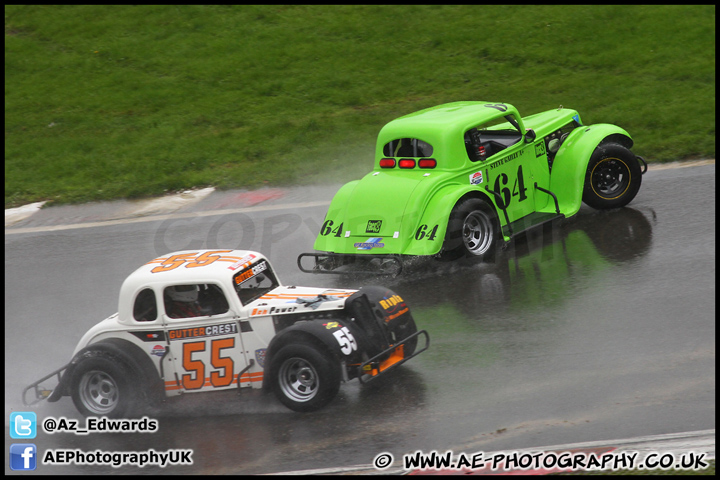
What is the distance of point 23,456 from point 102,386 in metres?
0.97

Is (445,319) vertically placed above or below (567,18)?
below

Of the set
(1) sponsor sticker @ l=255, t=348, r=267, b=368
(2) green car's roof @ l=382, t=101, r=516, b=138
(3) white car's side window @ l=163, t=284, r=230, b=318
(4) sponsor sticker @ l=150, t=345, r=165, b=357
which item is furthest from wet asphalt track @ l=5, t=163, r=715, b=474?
(2) green car's roof @ l=382, t=101, r=516, b=138

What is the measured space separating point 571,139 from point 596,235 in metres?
1.57

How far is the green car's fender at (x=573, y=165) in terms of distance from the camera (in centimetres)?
1155

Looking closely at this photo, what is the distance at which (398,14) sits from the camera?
892 inches

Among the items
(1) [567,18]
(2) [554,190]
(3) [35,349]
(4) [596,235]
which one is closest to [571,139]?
(2) [554,190]

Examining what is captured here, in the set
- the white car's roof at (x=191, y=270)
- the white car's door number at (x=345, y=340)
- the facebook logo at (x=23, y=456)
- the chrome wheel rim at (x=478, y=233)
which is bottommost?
the facebook logo at (x=23, y=456)

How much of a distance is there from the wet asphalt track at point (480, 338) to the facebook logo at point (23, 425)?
0.15 metres

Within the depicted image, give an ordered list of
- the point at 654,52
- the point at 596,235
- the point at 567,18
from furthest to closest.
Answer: the point at 567,18 → the point at 654,52 → the point at 596,235

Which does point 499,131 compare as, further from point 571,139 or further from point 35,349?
point 35,349

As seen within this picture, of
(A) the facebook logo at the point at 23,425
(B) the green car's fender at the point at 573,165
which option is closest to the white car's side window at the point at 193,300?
(A) the facebook logo at the point at 23,425

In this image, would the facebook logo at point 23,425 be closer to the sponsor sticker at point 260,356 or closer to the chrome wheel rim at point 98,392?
the chrome wheel rim at point 98,392

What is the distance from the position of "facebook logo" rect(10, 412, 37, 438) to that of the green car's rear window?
575 centimetres

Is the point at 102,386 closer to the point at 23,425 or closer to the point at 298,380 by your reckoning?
the point at 23,425
